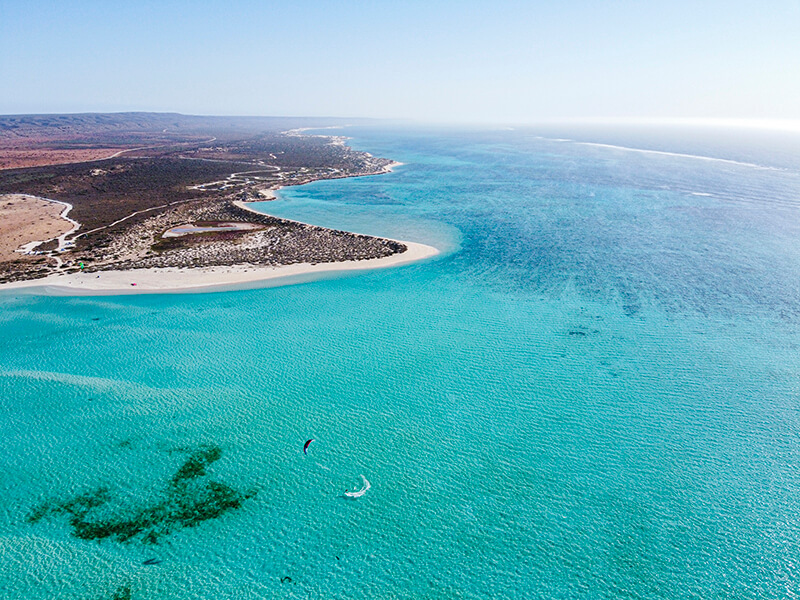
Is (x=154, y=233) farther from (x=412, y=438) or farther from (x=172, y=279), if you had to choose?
(x=412, y=438)

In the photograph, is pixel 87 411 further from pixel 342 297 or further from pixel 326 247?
pixel 326 247

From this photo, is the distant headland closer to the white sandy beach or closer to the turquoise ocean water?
the white sandy beach

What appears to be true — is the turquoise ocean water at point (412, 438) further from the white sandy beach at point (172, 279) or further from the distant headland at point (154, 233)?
the distant headland at point (154, 233)

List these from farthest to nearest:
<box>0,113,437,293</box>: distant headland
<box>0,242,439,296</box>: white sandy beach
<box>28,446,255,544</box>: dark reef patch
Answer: <box>0,113,437,293</box>: distant headland, <box>0,242,439,296</box>: white sandy beach, <box>28,446,255,544</box>: dark reef patch

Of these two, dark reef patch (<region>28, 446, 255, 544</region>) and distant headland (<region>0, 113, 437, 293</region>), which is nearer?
dark reef patch (<region>28, 446, 255, 544</region>)

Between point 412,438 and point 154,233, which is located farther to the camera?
point 154,233

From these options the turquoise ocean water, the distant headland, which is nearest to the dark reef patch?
the turquoise ocean water

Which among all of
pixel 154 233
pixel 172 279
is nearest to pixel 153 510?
pixel 172 279
